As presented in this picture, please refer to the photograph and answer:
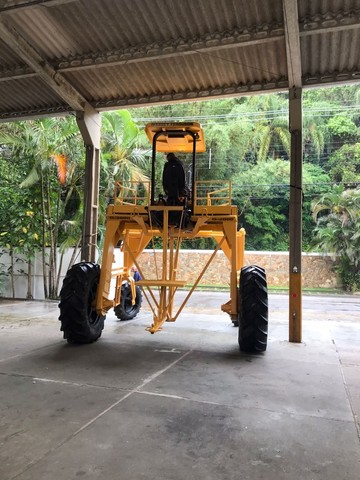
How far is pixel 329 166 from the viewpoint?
98.2 feet

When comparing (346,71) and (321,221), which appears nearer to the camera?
(346,71)

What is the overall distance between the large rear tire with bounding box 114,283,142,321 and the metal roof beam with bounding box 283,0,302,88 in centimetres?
596

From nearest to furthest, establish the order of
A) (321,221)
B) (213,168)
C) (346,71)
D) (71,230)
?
(346,71)
(71,230)
(321,221)
(213,168)

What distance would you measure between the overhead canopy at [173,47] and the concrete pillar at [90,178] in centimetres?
35

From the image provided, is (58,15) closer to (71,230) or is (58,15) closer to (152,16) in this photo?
(152,16)

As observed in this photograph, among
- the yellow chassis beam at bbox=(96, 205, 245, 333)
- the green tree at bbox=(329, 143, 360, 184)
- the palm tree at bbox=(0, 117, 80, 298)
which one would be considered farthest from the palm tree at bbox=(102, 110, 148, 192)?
the green tree at bbox=(329, 143, 360, 184)

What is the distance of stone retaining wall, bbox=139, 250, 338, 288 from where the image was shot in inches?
974

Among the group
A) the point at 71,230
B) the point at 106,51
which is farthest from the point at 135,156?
the point at 106,51

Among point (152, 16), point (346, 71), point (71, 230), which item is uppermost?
point (152, 16)

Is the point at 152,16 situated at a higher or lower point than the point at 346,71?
higher

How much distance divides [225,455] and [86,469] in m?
1.11

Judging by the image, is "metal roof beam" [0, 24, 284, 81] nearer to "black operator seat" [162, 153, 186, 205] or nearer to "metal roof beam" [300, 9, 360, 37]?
"metal roof beam" [300, 9, 360, 37]

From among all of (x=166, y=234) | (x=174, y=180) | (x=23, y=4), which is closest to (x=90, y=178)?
(x=174, y=180)

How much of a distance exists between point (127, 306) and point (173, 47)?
6089 millimetres
